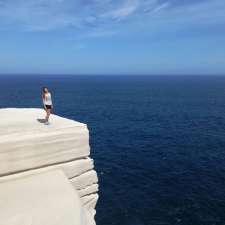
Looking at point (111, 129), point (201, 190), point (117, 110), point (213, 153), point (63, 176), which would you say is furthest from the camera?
point (117, 110)

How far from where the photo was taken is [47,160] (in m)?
15.0

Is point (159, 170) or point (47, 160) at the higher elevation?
point (47, 160)

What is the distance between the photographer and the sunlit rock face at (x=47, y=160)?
13250mm

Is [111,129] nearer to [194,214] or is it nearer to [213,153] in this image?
[213,153]

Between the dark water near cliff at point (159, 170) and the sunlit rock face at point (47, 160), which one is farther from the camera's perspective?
the dark water near cliff at point (159, 170)

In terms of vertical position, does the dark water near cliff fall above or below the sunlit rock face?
below

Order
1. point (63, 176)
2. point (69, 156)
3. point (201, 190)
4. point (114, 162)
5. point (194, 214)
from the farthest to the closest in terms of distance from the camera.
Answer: point (114, 162) < point (201, 190) < point (194, 214) < point (69, 156) < point (63, 176)

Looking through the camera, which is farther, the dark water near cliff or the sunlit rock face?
the dark water near cliff

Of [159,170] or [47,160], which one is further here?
[159,170]

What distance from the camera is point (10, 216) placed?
11.1m

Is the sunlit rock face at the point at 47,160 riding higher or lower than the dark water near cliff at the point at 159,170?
higher

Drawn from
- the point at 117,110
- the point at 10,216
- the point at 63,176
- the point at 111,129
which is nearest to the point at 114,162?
the point at 111,129

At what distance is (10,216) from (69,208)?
217cm

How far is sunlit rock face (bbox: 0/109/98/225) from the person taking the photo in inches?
522
